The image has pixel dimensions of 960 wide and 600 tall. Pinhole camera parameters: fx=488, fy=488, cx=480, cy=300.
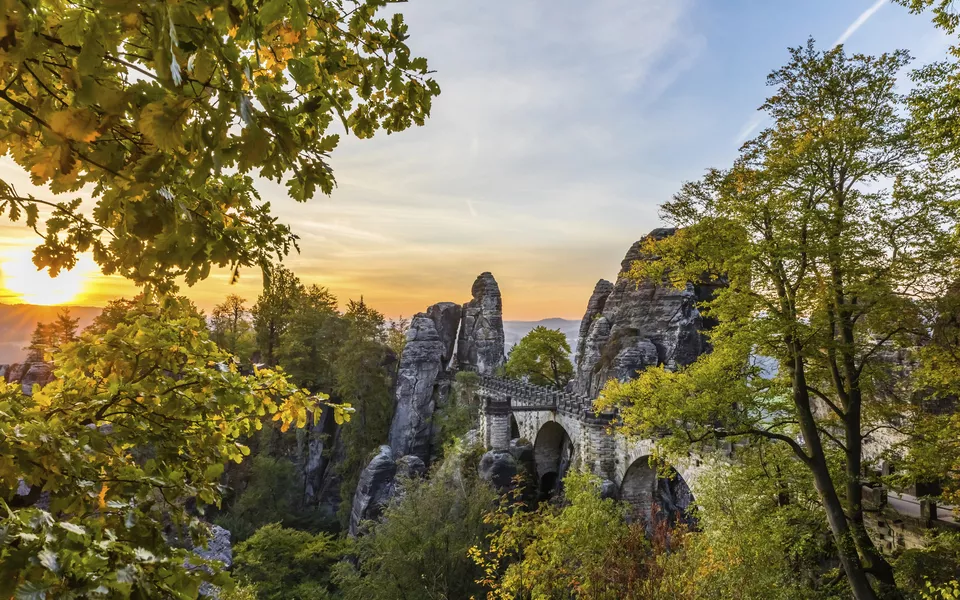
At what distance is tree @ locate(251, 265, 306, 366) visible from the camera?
35.5m

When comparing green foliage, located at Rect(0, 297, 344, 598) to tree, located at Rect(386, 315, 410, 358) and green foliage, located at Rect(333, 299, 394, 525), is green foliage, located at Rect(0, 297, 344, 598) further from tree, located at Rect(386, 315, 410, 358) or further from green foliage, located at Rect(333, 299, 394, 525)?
tree, located at Rect(386, 315, 410, 358)

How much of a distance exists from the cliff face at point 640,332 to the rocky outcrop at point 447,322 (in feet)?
44.8

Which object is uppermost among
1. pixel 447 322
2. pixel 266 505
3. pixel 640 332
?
pixel 447 322

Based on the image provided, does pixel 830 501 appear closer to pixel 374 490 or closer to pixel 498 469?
pixel 498 469

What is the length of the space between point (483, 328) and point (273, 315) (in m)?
17.6

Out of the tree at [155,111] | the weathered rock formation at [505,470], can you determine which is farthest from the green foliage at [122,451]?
the weathered rock formation at [505,470]

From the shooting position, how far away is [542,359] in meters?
45.1

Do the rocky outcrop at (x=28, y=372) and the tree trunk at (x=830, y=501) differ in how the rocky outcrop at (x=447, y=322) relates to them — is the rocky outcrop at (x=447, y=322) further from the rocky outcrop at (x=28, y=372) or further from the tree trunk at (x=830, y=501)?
the tree trunk at (x=830, y=501)

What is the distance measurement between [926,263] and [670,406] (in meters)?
4.97

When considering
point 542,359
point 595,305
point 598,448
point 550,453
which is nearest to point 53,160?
point 598,448

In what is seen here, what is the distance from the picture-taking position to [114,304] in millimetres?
25906

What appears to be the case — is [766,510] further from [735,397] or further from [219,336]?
[219,336]

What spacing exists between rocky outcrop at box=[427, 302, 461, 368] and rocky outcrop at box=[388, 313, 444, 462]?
29.6ft

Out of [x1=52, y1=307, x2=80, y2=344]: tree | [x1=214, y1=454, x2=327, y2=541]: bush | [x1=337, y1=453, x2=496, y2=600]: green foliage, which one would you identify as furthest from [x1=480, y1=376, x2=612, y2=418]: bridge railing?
[x1=52, y1=307, x2=80, y2=344]: tree
